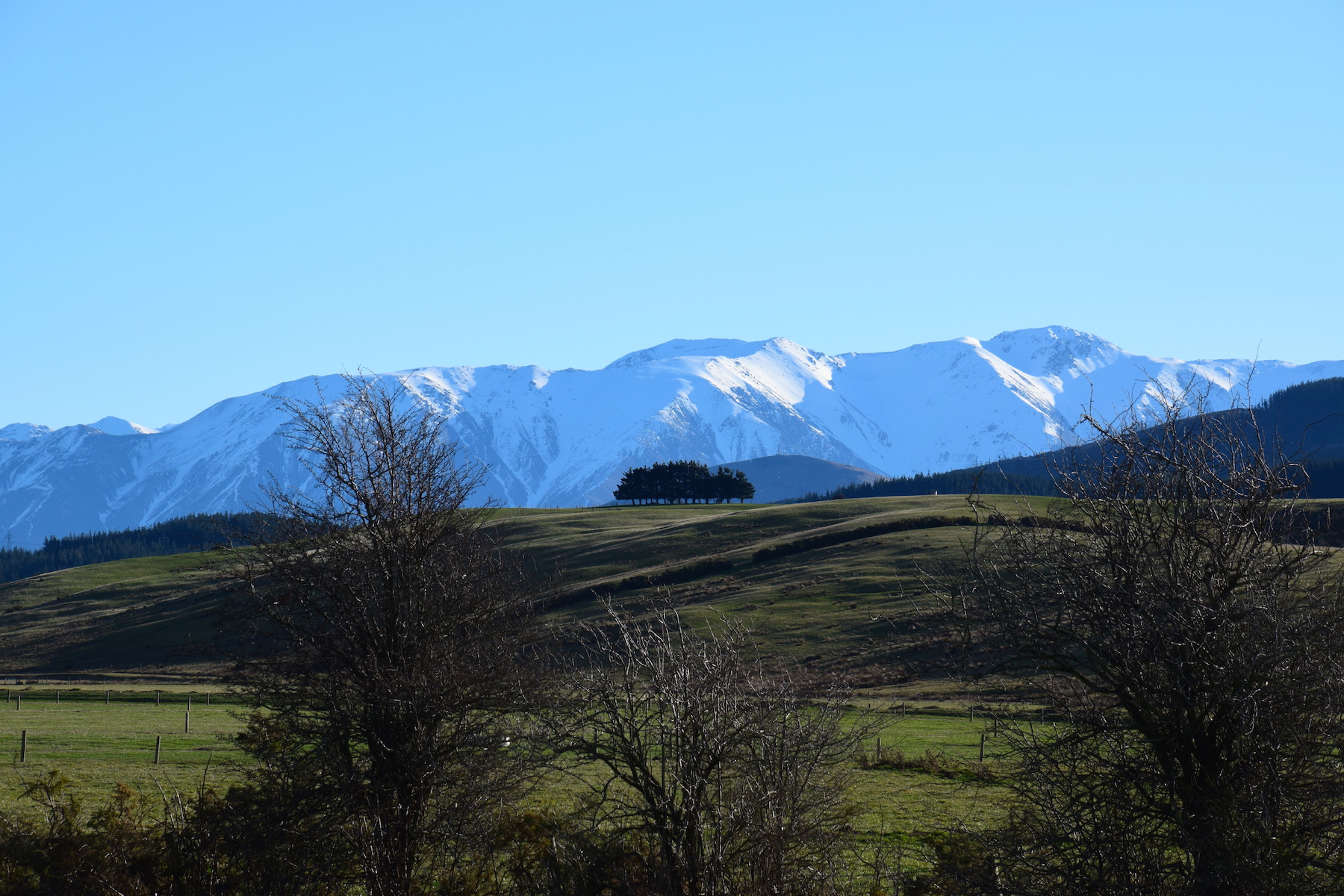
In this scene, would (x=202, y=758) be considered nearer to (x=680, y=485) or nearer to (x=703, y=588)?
(x=703, y=588)

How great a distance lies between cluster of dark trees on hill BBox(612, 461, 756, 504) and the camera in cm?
19138

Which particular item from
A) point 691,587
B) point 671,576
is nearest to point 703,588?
point 691,587

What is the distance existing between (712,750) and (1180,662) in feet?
19.3

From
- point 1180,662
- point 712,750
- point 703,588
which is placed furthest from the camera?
point 703,588

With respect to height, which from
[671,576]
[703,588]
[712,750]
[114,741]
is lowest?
[114,741]

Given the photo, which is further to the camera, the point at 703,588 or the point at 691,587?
the point at 691,587

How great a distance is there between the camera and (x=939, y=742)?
4212 centimetres

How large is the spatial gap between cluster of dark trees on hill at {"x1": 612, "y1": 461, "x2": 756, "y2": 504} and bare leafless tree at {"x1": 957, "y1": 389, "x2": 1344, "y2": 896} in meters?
177

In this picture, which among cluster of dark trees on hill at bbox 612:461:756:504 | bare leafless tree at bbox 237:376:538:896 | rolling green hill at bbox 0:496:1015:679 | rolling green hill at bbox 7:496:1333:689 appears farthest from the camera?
cluster of dark trees on hill at bbox 612:461:756:504

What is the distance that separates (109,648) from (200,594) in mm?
11271

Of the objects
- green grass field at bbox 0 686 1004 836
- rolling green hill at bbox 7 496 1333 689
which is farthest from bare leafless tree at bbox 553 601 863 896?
rolling green hill at bbox 7 496 1333 689

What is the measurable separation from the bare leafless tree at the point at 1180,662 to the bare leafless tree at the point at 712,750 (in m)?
2.79

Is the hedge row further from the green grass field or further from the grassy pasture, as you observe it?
the green grass field

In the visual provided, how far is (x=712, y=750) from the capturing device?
1412cm
